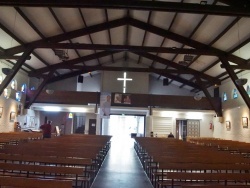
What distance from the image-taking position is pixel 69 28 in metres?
11.5

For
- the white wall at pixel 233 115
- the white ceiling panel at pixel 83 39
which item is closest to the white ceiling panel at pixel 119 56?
the white ceiling panel at pixel 83 39


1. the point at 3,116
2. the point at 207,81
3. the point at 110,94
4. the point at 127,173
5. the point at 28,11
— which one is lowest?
the point at 127,173

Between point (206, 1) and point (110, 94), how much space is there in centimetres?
997

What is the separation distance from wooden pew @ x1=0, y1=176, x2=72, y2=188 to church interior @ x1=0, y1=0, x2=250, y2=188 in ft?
0.04

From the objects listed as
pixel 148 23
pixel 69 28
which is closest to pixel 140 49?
pixel 148 23

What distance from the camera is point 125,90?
18891mm

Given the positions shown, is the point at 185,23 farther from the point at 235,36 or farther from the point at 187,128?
the point at 187,128

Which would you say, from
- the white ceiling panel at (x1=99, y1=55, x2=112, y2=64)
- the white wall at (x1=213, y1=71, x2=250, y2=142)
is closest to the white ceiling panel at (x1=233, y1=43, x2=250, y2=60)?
the white wall at (x1=213, y1=71, x2=250, y2=142)

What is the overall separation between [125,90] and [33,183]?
16.2 m

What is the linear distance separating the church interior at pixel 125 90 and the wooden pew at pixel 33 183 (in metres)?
0.01

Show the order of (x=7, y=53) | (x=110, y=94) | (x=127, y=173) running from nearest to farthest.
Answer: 1. (x=127, y=173)
2. (x=7, y=53)
3. (x=110, y=94)

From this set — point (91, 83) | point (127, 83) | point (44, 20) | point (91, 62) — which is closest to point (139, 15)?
point (44, 20)

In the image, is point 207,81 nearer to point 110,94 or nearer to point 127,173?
point 110,94

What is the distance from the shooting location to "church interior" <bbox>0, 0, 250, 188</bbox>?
209 inches
